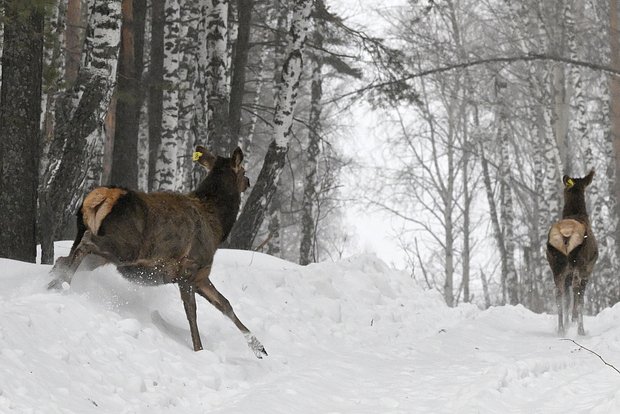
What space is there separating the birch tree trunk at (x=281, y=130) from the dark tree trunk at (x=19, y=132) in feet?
16.9

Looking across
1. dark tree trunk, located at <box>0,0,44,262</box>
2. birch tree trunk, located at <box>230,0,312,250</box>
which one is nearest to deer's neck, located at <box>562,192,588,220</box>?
birch tree trunk, located at <box>230,0,312,250</box>

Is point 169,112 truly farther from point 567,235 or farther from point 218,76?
point 567,235

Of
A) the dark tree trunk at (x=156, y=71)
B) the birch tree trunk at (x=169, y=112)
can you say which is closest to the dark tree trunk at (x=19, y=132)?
the birch tree trunk at (x=169, y=112)

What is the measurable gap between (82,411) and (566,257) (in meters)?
8.71

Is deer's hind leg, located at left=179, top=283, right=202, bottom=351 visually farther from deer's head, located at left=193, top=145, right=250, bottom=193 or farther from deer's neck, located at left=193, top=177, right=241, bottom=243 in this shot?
deer's head, located at left=193, top=145, right=250, bottom=193

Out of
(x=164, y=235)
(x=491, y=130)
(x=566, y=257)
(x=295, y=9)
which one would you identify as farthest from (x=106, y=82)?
(x=491, y=130)

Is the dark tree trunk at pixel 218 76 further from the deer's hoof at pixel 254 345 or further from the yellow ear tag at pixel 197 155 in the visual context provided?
the deer's hoof at pixel 254 345

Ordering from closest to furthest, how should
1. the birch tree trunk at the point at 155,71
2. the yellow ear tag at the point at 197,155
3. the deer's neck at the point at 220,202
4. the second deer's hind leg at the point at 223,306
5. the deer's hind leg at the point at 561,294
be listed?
the second deer's hind leg at the point at 223,306 → the deer's neck at the point at 220,202 → the yellow ear tag at the point at 197,155 → the deer's hind leg at the point at 561,294 → the birch tree trunk at the point at 155,71

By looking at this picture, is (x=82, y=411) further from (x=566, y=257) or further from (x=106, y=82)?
(x=566, y=257)

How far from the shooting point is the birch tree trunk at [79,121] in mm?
9109

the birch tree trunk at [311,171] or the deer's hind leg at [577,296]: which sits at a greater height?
the birch tree trunk at [311,171]

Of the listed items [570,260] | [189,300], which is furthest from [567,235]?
[189,300]

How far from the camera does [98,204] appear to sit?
22.7 ft

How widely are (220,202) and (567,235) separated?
19.3 ft
